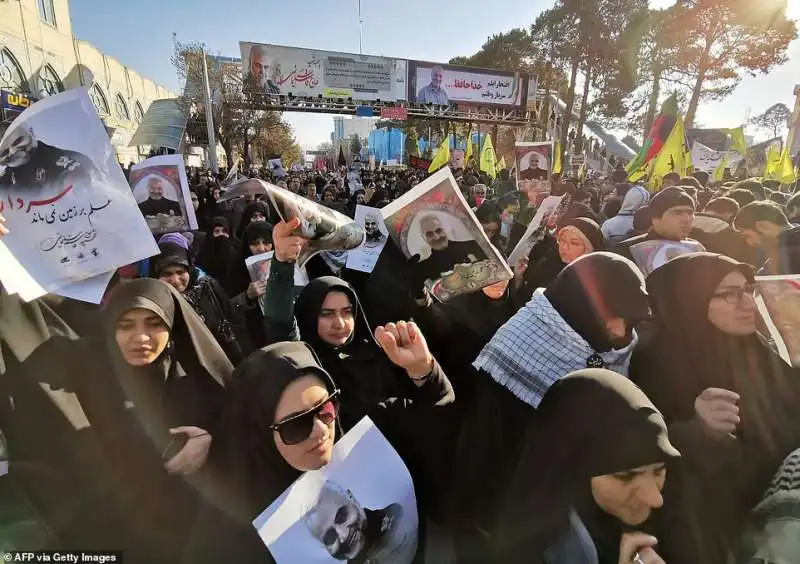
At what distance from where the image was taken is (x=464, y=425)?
1578 millimetres

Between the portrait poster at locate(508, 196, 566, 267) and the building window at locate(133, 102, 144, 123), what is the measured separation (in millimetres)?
33769

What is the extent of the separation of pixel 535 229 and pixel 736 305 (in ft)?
4.83

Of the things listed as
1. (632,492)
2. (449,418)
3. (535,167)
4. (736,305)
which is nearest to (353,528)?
(449,418)

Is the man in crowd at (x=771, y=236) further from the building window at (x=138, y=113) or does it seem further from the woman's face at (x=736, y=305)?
the building window at (x=138, y=113)

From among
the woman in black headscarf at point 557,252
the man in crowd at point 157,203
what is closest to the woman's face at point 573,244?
the woman in black headscarf at point 557,252

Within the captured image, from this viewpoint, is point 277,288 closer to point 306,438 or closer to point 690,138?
point 306,438

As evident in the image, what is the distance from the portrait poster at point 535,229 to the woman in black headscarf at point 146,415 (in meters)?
1.81

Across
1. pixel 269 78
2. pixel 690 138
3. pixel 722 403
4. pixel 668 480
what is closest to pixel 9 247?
pixel 668 480

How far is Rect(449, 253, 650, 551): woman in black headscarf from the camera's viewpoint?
1494mm

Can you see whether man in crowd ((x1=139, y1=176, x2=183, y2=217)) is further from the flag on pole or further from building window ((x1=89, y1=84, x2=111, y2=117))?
building window ((x1=89, y1=84, x2=111, y2=117))

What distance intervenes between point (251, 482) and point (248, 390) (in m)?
0.25

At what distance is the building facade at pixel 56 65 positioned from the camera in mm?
17002

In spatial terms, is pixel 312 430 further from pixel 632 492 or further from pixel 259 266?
pixel 259 266

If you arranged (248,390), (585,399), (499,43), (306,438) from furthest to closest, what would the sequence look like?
(499,43) < (248,390) < (306,438) < (585,399)
